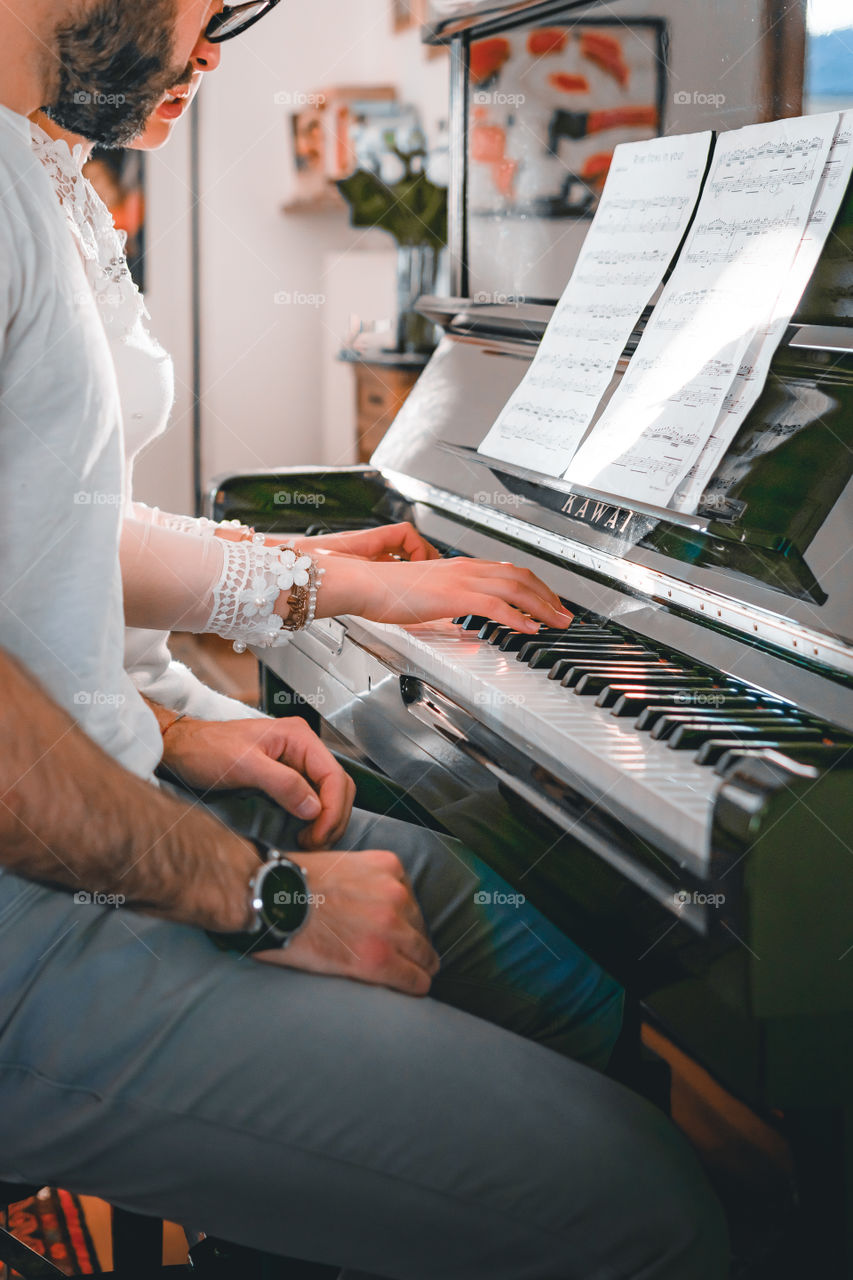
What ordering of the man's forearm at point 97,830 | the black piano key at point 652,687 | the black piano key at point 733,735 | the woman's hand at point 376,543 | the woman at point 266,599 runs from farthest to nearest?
the woman's hand at point 376,543, the woman at point 266,599, the black piano key at point 652,687, the black piano key at point 733,735, the man's forearm at point 97,830

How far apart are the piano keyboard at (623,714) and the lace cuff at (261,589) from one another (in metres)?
0.12

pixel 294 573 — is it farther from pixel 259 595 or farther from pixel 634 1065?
pixel 634 1065

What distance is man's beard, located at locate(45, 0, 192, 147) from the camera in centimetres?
86

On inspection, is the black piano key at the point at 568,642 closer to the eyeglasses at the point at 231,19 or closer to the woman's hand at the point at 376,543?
the woman's hand at the point at 376,543

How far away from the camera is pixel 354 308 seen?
4.57m

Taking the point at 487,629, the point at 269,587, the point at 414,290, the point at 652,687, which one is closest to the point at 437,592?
the point at 487,629

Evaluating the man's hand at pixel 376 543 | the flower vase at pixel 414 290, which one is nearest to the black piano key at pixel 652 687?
the man's hand at pixel 376 543

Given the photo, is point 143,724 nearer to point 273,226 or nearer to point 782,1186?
point 782,1186

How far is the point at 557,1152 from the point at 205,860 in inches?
12.2

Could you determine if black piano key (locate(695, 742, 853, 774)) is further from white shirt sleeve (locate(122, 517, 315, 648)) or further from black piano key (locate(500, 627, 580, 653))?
white shirt sleeve (locate(122, 517, 315, 648))

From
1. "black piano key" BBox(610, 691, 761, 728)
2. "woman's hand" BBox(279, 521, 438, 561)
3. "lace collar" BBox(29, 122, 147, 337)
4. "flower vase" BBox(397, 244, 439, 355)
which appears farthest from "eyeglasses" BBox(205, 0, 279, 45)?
"flower vase" BBox(397, 244, 439, 355)

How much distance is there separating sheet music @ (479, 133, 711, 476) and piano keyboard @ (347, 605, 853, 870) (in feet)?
0.97

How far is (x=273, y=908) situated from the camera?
0.80 m

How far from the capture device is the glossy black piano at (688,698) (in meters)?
0.74
